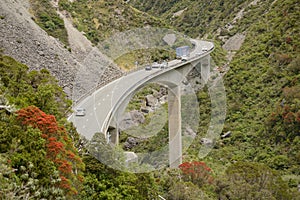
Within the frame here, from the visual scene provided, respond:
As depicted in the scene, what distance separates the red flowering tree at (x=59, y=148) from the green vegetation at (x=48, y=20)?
31083 millimetres

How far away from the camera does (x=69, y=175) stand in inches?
808

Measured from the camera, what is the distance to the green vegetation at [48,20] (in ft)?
173

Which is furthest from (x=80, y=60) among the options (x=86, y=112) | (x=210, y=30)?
(x=210, y=30)

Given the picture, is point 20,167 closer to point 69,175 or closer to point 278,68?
point 69,175

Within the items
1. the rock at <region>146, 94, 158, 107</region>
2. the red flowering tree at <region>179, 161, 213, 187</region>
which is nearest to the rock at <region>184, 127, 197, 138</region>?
the rock at <region>146, 94, 158, 107</region>

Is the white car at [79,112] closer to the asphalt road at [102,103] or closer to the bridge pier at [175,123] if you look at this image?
the asphalt road at [102,103]

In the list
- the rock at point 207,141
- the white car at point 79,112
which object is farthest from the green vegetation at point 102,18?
the white car at point 79,112

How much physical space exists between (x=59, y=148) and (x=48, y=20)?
119 feet

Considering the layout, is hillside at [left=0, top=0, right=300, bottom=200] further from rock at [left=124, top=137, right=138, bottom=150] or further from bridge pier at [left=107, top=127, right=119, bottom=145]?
bridge pier at [left=107, top=127, right=119, bottom=145]

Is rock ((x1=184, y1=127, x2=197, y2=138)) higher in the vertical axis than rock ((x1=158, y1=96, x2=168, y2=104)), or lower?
lower

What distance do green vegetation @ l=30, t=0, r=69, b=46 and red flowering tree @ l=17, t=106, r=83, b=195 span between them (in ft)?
102

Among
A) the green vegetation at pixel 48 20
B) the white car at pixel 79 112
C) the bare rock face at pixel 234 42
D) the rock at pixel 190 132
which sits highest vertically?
the green vegetation at pixel 48 20

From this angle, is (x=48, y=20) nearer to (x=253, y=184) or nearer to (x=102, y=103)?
(x=102, y=103)

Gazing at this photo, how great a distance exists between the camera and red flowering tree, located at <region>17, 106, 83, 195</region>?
20.1 meters
